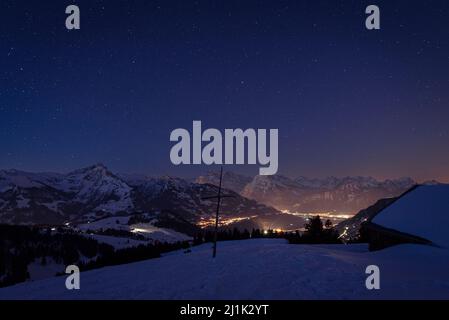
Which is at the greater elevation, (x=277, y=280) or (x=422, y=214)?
(x=422, y=214)

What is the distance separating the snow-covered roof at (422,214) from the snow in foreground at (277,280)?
212 centimetres

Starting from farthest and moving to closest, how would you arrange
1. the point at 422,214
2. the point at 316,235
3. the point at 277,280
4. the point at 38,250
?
the point at 38,250
the point at 316,235
the point at 422,214
the point at 277,280

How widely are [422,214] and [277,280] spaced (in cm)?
1831

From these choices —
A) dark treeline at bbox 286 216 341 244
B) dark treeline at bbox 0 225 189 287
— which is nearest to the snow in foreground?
dark treeline at bbox 286 216 341 244

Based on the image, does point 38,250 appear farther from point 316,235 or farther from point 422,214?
point 422,214

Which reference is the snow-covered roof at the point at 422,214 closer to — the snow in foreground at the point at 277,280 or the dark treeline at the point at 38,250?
the snow in foreground at the point at 277,280

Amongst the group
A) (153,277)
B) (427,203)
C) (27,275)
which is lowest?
(27,275)

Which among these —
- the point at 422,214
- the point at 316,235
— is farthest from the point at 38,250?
the point at 422,214

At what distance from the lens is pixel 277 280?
15125 mm

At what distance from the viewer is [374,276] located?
14.2 metres

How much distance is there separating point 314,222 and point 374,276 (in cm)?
4164
